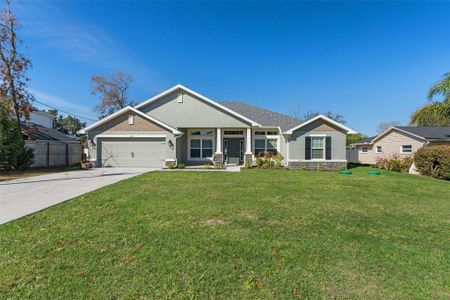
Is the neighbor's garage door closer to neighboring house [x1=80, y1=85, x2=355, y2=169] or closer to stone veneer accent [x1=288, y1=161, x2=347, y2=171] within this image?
neighboring house [x1=80, y1=85, x2=355, y2=169]

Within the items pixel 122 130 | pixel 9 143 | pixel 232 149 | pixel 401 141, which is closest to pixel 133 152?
pixel 122 130

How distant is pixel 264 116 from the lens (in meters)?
20.9

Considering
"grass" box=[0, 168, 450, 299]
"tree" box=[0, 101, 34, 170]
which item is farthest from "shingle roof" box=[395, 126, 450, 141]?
"tree" box=[0, 101, 34, 170]

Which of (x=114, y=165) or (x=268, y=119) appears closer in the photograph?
(x=114, y=165)

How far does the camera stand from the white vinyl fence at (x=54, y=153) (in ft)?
58.8

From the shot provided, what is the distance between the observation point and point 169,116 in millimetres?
18562

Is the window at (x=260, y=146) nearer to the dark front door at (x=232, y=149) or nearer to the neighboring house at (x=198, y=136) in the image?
the neighboring house at (x=198, y=136)

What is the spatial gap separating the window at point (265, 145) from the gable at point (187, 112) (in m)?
2.24

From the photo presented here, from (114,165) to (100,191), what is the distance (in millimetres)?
9891

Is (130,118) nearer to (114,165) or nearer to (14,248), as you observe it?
(114,165)

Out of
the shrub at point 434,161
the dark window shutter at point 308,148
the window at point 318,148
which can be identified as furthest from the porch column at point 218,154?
the shrub at point 434,161

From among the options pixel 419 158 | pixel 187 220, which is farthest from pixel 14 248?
pixel 419 158

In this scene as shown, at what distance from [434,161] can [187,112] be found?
17.0m

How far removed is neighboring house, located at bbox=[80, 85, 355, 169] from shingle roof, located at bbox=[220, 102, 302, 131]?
16 cm
